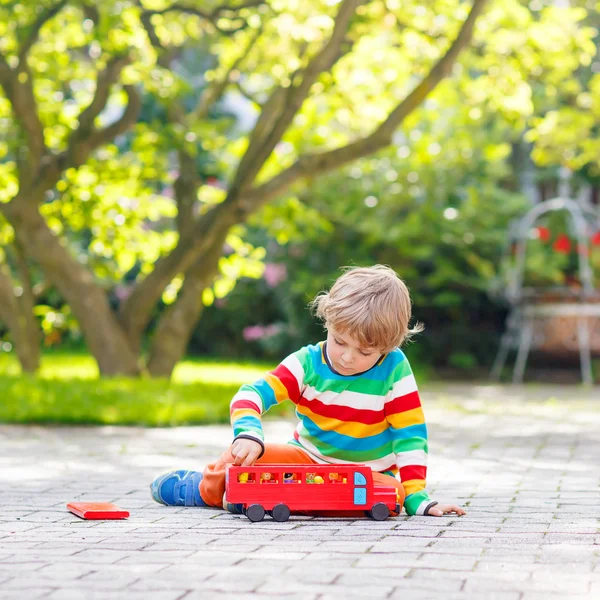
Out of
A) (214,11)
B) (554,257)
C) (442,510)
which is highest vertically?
(214,11)

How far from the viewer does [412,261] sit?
13570 mm

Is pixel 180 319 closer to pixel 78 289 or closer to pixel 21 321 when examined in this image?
pixel 78 289

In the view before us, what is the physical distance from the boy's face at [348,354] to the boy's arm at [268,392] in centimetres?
14

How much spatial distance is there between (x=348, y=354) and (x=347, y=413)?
283 mm

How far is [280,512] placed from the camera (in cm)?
377

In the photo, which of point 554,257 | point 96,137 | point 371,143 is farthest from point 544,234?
point 96,137

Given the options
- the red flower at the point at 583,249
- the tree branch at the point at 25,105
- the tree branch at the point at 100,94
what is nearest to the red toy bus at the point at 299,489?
the tree branch at the point at 100,94

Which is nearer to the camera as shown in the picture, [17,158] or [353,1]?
[353,1]

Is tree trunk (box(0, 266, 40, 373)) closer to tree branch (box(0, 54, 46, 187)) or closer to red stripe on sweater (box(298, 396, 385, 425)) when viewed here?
tree branch (box(0, 54, 46, 187))

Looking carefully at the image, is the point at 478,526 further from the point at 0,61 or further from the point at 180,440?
the point at 0,61

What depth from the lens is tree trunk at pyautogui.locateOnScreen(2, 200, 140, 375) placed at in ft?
30.2

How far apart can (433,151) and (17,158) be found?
4903mm

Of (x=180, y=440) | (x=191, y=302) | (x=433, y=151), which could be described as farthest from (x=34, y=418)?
(x=433, y=151)

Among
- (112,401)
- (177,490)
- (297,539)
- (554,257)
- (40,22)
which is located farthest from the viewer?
(554,257)
